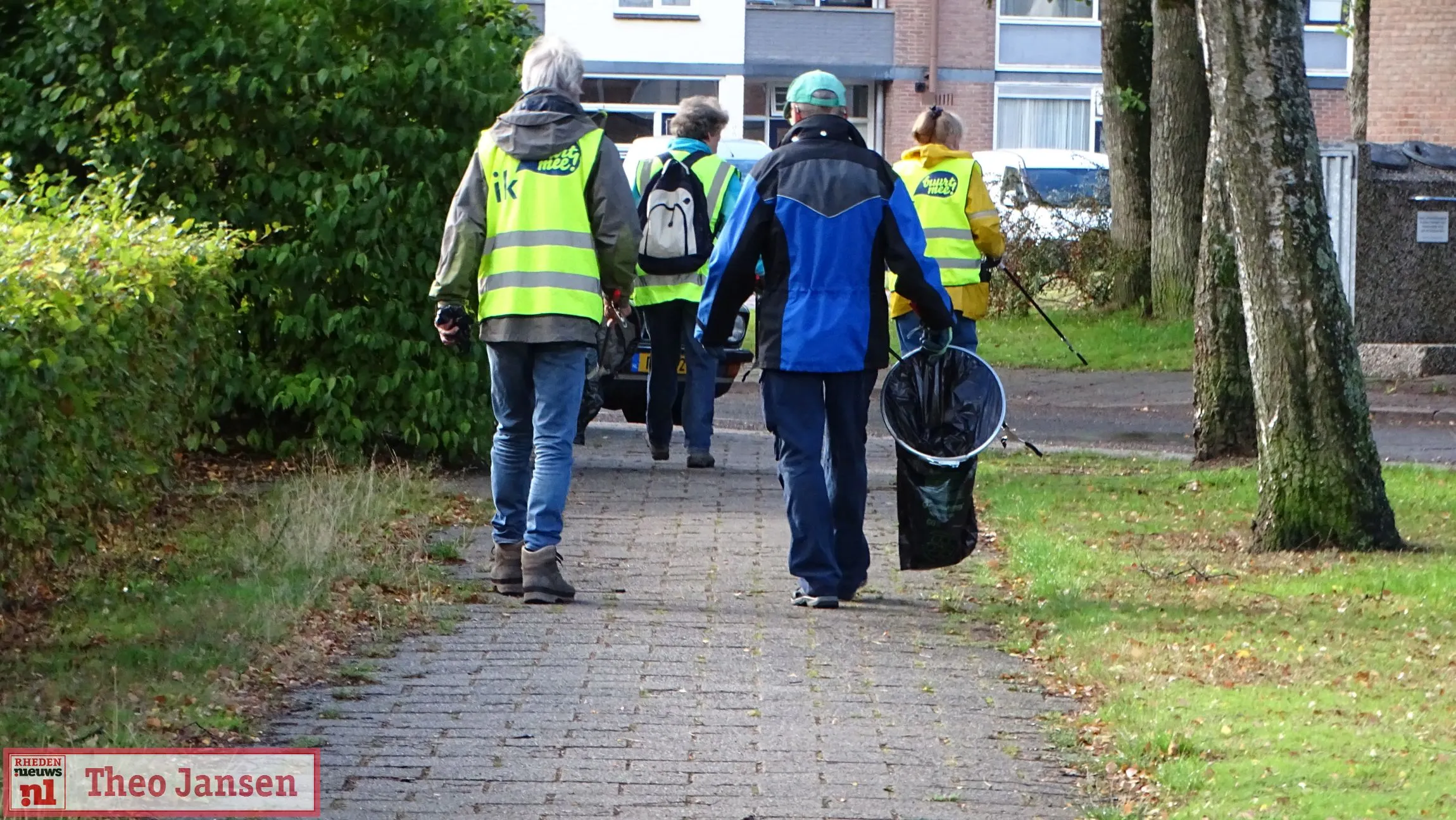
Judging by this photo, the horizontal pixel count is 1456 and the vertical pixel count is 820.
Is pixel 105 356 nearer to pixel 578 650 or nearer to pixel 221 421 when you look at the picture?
pixel 578 650

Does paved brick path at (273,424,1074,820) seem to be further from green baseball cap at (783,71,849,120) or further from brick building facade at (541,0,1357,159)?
brick building facade at (541,0,1357,159)

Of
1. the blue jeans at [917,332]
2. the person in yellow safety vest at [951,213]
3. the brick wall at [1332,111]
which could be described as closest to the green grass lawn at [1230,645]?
Answer: the blue jeans at [917,332]

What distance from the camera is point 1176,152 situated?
59.7 ft

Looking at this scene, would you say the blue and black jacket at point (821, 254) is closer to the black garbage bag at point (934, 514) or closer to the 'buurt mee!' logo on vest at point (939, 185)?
the black garbage bag at point (934, 514)

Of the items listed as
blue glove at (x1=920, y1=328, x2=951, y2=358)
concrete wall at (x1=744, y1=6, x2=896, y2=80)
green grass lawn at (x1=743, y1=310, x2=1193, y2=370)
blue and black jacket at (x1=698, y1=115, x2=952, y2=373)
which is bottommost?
green grass lawn at (x1=743, y1=310, x2=1193, y2=370)

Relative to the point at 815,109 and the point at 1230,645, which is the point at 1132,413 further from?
the point at 1230,645

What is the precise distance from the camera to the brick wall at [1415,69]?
21109 mm

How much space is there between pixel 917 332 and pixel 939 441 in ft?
9.92

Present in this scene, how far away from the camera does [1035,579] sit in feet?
25.2

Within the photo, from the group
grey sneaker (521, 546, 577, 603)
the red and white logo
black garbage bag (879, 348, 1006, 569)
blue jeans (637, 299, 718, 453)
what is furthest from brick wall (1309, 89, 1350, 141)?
the red and white logo

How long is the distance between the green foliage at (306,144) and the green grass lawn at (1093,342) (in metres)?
7.94

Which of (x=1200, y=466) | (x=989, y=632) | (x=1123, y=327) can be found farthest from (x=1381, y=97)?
(x=989, y=632)

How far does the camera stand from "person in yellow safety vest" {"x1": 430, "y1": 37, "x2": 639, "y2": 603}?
716cm

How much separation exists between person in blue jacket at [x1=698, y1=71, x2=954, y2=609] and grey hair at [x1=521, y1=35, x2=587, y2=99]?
0.74 metres
